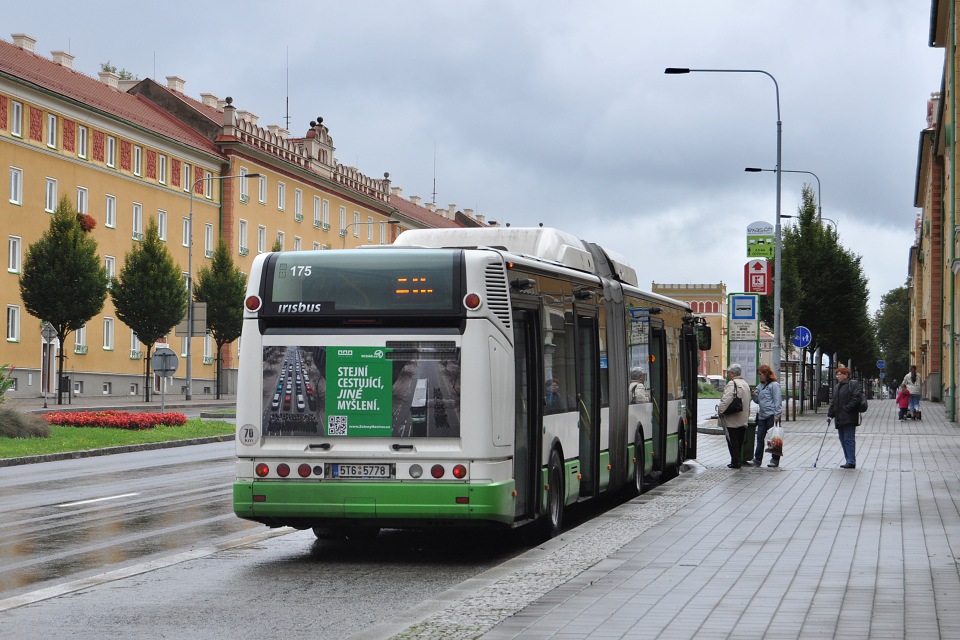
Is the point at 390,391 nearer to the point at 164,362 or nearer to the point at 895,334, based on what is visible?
the point at 164,362

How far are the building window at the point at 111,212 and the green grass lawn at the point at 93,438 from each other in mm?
33026

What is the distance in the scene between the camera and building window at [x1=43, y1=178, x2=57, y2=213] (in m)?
63.0

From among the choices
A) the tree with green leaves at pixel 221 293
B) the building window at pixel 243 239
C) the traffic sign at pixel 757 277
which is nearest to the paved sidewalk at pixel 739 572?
the traffic sign at pixel 757 277

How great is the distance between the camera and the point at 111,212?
2741 inches

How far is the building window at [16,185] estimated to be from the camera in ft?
197

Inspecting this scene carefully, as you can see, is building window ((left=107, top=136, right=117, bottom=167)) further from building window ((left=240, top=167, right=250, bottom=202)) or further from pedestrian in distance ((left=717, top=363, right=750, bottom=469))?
pedestrian in distance ((left=717, top=363, right=750, bottom=469))

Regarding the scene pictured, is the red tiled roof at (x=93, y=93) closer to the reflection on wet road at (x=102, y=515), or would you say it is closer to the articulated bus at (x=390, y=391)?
the reflection on wet road at (x=102, y=515)

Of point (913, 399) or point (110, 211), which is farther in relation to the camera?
point (110, 211)

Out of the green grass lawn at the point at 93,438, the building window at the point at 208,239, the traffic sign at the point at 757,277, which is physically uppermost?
the building window at the point at 208,239

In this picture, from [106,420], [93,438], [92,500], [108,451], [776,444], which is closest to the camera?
[92,500]

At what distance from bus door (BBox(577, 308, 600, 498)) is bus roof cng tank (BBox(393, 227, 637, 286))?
0.72 metres

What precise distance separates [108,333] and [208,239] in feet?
46.1

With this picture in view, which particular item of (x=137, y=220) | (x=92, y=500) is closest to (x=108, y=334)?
(x=137, y=220)

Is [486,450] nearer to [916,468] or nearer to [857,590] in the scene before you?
[857,590]
